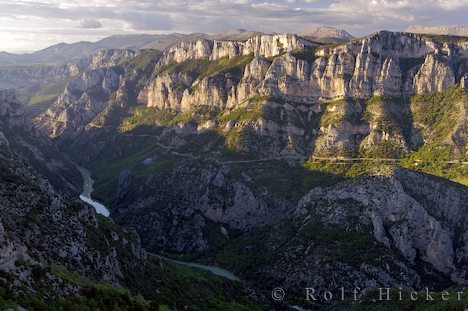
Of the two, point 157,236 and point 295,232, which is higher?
point 295,232

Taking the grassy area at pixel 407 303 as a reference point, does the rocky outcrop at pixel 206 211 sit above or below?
below

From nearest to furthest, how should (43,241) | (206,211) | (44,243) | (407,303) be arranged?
(44,243)
(43,241)
(407,303)
(206,211)

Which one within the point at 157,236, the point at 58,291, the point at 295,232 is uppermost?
the point at 58,291

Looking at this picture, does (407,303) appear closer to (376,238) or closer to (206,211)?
(376,238)

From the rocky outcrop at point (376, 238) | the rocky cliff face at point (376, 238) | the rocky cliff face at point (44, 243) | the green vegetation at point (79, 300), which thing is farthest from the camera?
the rocky cliff face at point (376, 238)

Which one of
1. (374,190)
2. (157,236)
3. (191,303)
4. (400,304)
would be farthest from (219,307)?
(157,236)

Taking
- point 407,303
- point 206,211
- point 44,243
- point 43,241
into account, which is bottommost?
point 206,211

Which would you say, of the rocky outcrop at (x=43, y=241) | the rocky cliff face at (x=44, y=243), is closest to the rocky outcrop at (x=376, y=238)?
the rocky cliff face at (x=44, y=243)

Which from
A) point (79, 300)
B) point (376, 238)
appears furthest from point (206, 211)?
point (79, 300)

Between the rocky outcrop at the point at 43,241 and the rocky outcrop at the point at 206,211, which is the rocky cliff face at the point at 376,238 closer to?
the rocky outcrop at the point at 206,211

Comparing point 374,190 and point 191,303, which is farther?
point 374,190

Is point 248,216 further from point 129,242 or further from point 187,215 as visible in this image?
point 129,242
